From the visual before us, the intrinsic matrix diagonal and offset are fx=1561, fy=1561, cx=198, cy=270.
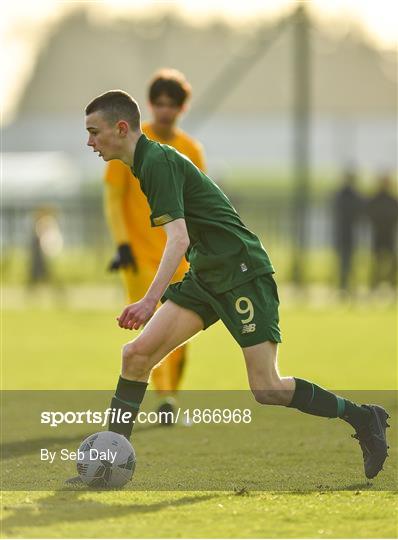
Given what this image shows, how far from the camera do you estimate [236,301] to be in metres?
7.56

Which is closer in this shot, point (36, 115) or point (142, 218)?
point (142, 218)

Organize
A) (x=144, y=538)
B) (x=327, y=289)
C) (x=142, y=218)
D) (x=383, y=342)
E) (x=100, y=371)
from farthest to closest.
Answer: (x=327, y=289) < (x=383, y=342) < (x=100, y=371) < (x=142, y=218) < (x=144, y=538)

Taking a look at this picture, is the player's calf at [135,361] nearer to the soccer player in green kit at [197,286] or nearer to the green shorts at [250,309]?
the soccer player in green kit at [197,286]

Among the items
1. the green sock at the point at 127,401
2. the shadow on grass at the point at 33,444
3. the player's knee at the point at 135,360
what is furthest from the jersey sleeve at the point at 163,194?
the shadow on grass at the point at 33,444

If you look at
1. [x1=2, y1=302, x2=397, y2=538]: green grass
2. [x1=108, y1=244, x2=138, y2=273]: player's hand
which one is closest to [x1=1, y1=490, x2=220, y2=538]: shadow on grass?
[x1=2, y1=302, x2=397, y2=538]: green grass

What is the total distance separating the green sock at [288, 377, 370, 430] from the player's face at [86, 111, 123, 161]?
148cm

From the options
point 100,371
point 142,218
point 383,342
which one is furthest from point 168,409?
point 383,342

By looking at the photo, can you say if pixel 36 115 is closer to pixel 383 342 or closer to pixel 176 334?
pixel 383 342

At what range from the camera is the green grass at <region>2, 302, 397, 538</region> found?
21.2ft

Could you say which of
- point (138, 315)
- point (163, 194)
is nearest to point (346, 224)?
point (163, 194)

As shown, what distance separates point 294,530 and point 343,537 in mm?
236

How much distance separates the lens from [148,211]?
10.3 m

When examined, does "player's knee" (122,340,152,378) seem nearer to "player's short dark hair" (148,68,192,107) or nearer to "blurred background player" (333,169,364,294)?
"player's short dark hair" (148,68,192,107)

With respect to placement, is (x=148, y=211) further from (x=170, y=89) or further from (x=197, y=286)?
(x=197, y=286)
